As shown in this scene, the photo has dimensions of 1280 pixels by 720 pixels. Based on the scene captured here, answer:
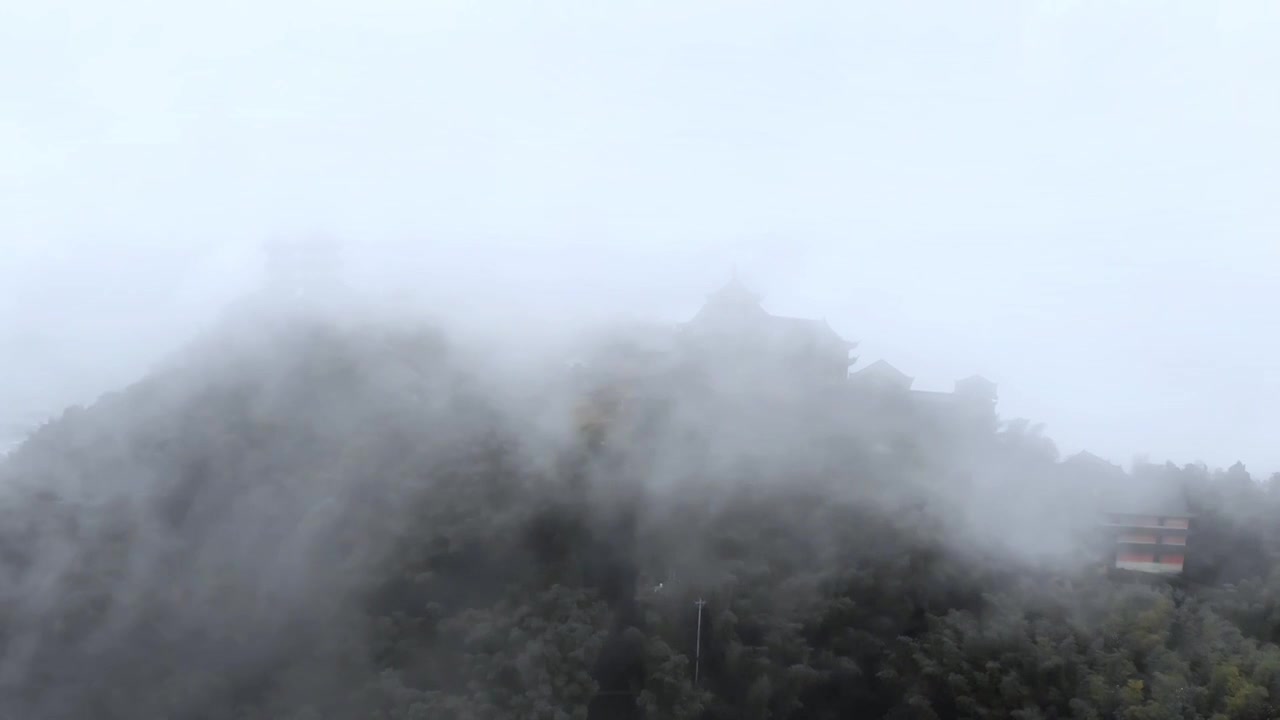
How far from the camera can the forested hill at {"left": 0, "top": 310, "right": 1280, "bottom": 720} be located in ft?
15.9

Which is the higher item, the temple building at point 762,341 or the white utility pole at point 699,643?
the temple building at point 762,341

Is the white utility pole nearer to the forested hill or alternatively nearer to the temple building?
the forested hill

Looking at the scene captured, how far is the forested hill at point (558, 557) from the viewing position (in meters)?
4.84

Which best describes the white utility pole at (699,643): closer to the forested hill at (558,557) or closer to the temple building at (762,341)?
the forested hill at (558,557)

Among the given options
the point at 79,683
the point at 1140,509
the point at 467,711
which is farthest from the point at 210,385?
the point at 1140,509

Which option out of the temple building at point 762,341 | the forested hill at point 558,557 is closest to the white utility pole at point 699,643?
the forested hill at point 558,557

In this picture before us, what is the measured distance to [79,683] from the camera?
4805 mm

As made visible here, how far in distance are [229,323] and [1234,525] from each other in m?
5.65

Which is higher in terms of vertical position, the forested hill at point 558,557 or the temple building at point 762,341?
the temple building at point 762,341

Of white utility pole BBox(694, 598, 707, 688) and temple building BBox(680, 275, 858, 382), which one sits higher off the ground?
temple building BBox(680, 275, 858, 382)

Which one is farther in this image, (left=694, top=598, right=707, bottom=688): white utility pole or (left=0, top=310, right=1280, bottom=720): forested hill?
(left=694, top=598, right=707, bottom=688): white utility pole

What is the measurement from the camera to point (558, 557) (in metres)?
5.31

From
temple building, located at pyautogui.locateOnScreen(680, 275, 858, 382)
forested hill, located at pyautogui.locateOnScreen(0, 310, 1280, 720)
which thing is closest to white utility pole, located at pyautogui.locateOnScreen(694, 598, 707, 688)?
forested hill, located at pyautogui.locateOnScreen(0, 310, 1280, 720)

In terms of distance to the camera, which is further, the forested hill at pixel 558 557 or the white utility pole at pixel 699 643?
the white utility pole at pixel 699 643
